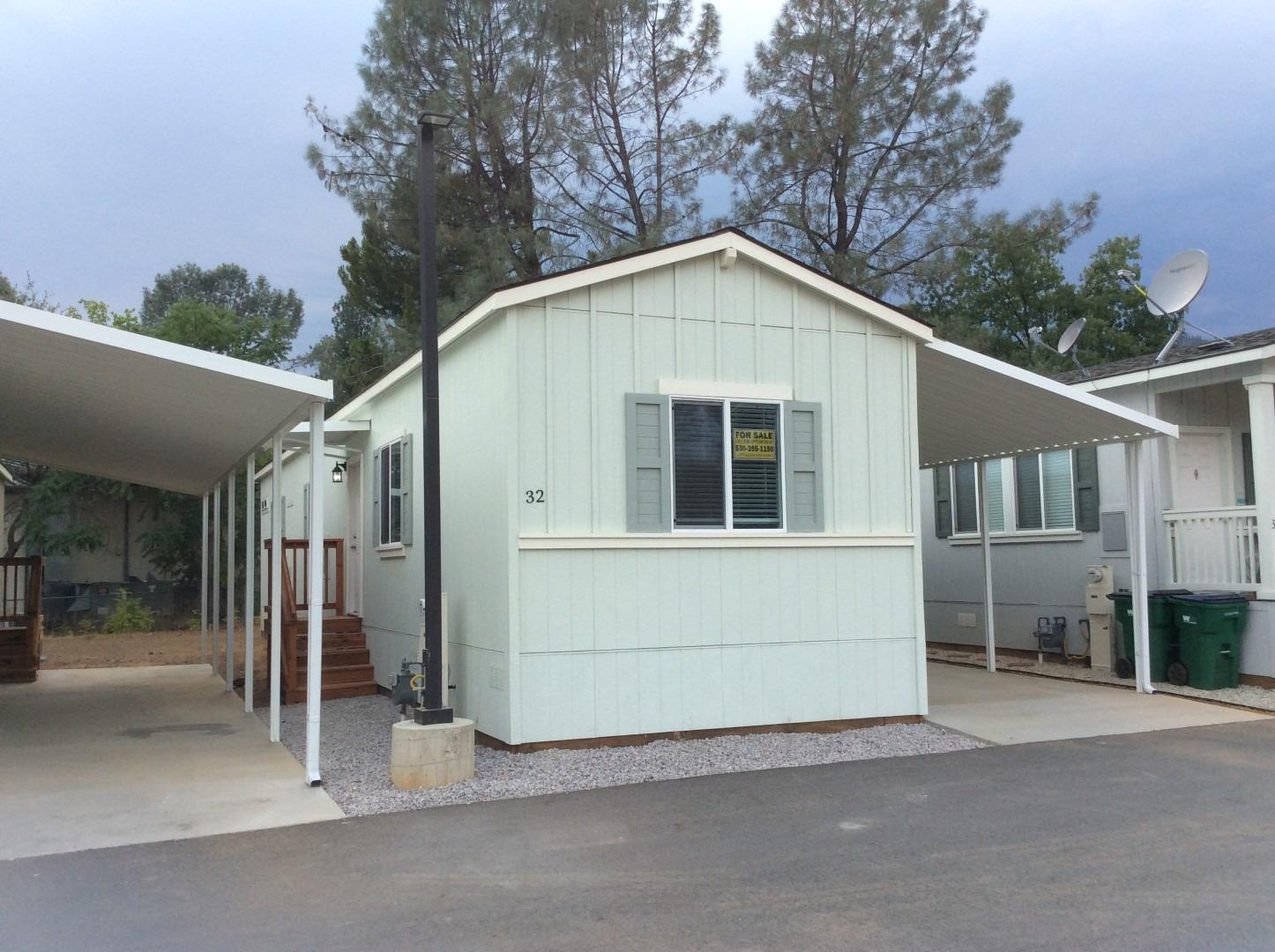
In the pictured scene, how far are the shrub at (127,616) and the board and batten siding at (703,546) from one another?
617 inches

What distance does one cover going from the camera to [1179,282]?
1196cm

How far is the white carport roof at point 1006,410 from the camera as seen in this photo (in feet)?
30.7

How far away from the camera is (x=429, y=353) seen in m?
7.09

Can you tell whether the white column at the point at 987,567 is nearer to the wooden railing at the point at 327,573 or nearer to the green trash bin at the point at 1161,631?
the green trash bin at the point at 1161,631

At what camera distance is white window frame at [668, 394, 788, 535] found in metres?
8.09

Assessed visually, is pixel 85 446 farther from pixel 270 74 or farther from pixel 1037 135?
pixel 1037 135

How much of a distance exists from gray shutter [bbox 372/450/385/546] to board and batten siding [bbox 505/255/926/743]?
397 centimetres

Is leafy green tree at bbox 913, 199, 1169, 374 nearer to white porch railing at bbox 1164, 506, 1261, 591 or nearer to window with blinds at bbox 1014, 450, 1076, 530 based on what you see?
window with blinds at bbox 1014, 450, 1076, 530

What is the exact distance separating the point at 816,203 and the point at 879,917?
57.4ft

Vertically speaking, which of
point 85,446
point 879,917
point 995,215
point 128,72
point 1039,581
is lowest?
point 879,917

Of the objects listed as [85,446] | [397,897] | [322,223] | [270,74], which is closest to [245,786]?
[397,897]

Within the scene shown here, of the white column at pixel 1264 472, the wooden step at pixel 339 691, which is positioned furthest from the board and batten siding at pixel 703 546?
the wooden step at pixel 339 691

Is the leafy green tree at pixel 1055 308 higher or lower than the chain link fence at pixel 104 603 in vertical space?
higher

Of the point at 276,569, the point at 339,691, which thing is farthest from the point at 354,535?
the point at 276,569
